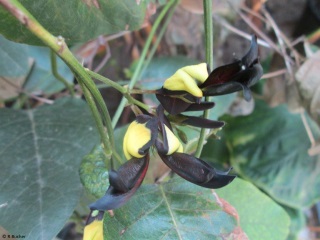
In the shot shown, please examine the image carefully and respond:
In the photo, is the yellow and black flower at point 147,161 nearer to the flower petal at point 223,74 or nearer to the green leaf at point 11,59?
the flower petal at point 223,74

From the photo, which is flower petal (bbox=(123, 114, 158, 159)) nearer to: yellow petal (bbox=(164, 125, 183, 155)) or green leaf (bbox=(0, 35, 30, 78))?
yellow petal (bbox=(164, 125, 183, 155))

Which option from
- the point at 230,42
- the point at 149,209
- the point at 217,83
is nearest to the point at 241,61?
the point at 217,83

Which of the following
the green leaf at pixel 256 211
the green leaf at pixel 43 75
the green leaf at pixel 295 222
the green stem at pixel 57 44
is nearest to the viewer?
the green stem at pixel 57 44

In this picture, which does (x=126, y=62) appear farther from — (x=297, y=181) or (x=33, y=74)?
(x=297, y=181)

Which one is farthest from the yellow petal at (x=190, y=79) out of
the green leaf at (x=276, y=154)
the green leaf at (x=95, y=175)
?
the green leaf at (x=276, y=154)

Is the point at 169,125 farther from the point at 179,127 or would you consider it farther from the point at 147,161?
the point at 179,127

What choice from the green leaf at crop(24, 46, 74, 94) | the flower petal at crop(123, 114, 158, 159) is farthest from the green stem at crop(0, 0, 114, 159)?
the green leaf at crop(24, 46, 74, 94)
